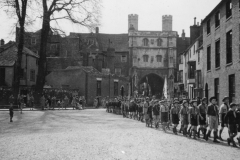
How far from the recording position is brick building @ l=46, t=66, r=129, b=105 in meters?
41.7

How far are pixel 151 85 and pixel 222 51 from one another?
41689 millimetres

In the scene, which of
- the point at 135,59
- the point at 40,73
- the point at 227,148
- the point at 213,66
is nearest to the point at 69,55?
the point at 135,59

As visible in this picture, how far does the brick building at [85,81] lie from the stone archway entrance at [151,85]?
51.1ft

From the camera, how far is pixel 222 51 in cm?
2002

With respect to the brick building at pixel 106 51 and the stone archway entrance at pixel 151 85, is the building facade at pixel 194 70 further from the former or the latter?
the brick building at pixel 106 51

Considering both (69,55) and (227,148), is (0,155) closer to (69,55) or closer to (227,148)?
(227,148)

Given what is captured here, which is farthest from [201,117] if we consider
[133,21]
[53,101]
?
[133,21]

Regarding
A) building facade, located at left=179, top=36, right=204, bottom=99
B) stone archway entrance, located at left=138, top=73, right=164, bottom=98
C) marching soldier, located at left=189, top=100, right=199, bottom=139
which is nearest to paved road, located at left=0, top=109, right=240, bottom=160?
marching soldier, located at left=189, top=100, right=199, bottom=139

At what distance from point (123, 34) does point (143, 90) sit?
13.6 m

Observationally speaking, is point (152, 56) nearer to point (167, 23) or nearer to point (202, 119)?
point (167, 23)

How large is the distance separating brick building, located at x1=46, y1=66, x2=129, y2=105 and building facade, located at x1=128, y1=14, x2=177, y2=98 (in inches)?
635

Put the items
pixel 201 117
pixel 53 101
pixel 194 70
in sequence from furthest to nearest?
pixel 53 101
pixel 194 70
pixel 201 117

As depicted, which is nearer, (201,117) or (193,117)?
(201,117)

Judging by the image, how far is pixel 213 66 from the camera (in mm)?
22172
